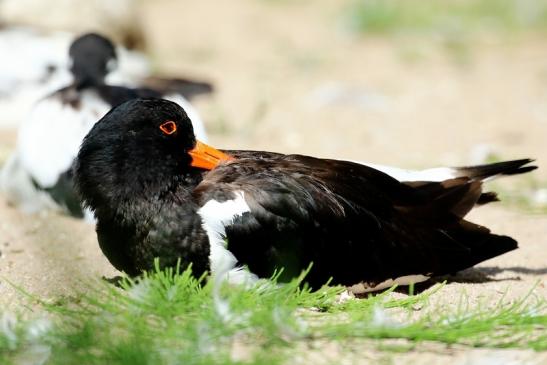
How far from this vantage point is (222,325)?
320 centimetres

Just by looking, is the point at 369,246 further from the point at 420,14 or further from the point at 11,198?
the point at 420,14

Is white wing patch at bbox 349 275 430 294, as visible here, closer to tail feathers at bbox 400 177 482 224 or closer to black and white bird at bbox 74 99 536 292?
black and white bird at bbox 74 99 536 292

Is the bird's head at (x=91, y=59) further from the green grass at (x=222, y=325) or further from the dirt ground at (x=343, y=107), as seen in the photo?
the green grass at (x=222, y=325)

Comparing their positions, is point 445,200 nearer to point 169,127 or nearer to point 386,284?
point 386,284

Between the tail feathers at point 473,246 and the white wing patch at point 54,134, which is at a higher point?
the white wing patch at point 54,134

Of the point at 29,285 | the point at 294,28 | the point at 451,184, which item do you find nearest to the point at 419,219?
the point at 451,184

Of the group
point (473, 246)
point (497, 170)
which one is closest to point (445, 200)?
point (473, 246)

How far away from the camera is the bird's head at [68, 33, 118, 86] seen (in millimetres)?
6073

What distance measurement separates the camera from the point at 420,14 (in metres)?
11.2

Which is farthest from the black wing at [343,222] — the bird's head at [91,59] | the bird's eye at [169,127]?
the bird's head at [91,59]

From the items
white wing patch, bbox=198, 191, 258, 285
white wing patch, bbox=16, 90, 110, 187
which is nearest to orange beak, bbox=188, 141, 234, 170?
white wing patch, bbox=198, 191, 258, 285

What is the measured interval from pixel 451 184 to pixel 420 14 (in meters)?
7.07

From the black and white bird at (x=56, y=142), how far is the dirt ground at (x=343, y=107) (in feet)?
0.38

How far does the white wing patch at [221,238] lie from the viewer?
3740mm
